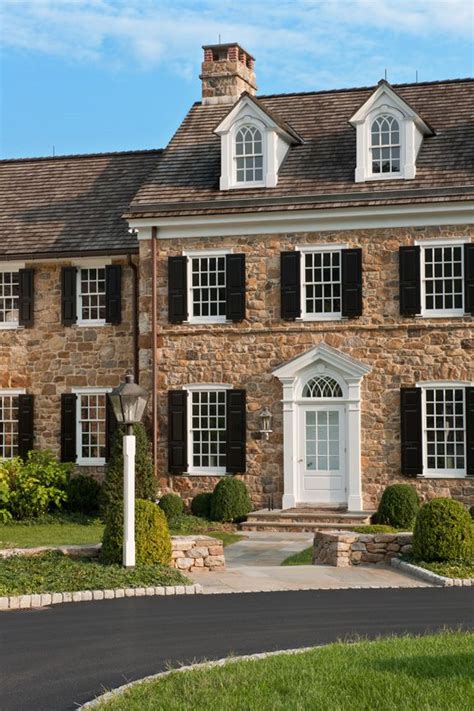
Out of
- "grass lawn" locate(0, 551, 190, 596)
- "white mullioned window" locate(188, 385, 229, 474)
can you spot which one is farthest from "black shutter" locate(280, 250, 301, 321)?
"grass lawn" locate(0, 551, 190, 596)

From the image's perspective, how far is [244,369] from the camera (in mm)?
27672

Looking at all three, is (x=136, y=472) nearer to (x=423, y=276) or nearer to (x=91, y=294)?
(x=91, y=294)

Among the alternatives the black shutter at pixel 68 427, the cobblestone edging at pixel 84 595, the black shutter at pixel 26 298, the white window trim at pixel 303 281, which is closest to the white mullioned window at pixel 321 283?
the white window trim at pixel 303 281

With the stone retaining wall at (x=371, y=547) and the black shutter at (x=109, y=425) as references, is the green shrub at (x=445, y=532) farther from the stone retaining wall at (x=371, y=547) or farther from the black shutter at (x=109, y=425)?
the black shutter at (x=109, y=425)

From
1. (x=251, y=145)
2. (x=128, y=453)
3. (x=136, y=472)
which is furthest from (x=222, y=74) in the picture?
(x=128, y=453)

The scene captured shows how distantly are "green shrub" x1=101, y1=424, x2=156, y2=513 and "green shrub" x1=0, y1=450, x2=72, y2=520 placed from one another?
1704 mm

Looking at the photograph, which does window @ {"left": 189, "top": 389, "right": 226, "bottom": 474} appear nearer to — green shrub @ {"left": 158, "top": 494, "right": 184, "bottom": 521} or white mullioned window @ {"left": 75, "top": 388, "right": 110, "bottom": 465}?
green shrub @ {"left": 158, "top": 494, "right": 184, "bottom": 521}

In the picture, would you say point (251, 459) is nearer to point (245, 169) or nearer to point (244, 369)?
point (244, 369)

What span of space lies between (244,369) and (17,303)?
6096mm

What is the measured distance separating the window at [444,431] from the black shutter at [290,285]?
3.30 m

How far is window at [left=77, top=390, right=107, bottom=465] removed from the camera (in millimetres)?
29266

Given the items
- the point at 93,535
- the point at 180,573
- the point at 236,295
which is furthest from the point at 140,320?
the point at 180,573

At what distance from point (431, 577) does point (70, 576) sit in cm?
493

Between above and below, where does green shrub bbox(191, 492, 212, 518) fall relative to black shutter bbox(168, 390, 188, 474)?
below
